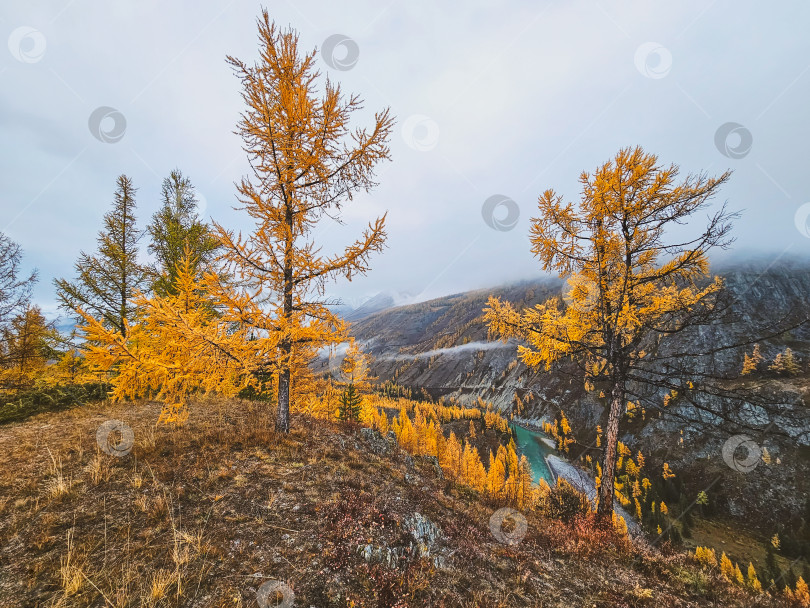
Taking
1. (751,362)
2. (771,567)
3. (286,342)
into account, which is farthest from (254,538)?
(771,567)

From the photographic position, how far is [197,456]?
783cm

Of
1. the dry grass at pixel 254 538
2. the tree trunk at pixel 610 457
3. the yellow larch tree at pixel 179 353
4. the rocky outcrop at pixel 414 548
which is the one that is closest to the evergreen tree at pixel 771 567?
the tree trunk at pixel 610 457

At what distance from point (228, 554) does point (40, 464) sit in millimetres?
6144

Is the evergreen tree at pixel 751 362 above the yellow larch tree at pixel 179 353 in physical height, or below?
below

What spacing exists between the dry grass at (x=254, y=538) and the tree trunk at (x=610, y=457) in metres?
0.84

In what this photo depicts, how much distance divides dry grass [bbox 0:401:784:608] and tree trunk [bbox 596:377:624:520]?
843 mm

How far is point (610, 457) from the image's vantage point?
29.7 feet

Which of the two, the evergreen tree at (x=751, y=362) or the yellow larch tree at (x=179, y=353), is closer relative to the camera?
the yellow larch tree at (x=179, y=353)

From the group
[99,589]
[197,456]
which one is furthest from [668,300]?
[197,456]

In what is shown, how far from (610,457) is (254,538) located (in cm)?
958

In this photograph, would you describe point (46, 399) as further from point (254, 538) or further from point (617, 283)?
point (617, 283)

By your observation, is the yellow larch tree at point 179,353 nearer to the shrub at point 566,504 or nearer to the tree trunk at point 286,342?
the tree trunk at point 286,342

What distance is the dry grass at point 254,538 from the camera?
438cm

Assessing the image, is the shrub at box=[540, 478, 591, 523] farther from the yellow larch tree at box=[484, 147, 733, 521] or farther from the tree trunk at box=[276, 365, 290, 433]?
the tree trunk at box=[276, 365, 290, 433]
